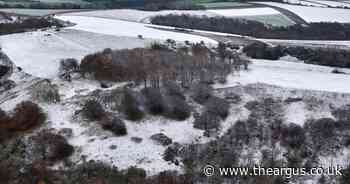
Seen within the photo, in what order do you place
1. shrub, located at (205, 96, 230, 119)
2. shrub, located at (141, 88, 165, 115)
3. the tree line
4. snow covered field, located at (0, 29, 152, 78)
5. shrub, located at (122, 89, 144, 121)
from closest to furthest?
shrub, located at (122, 89, 144, 121)
shrub, located at (141, 88, 165, 115)
shrub, located at (205, 96, 230, 119)
snow covered field, located at (0, 29, 152, 78)
the tree line

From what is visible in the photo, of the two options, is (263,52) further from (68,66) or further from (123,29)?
(123,29)

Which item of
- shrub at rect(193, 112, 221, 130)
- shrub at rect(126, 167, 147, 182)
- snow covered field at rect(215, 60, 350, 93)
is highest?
snow covered field at rect(215, 60, 350, 93)

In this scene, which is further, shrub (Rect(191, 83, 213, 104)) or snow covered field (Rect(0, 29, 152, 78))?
snow covered field (Rect(0, 29, 152, 78))

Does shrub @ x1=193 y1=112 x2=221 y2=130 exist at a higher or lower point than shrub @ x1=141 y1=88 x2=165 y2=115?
lower

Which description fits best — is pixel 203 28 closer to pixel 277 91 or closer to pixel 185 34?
pixel 185 34

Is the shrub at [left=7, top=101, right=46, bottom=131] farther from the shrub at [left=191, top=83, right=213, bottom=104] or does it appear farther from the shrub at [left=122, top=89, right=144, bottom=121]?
the shrub at [left=191, top=83, right=213, bottom=104]

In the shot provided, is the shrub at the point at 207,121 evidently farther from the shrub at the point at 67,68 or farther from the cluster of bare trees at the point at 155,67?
the shrub at the point at 67,68

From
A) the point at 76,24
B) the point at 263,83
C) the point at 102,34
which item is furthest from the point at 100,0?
the point at 263,83

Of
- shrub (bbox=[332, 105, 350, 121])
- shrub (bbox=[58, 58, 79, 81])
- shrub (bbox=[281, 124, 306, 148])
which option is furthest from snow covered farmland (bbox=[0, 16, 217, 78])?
shrub (bbox=[332, 105, 350, 121])
